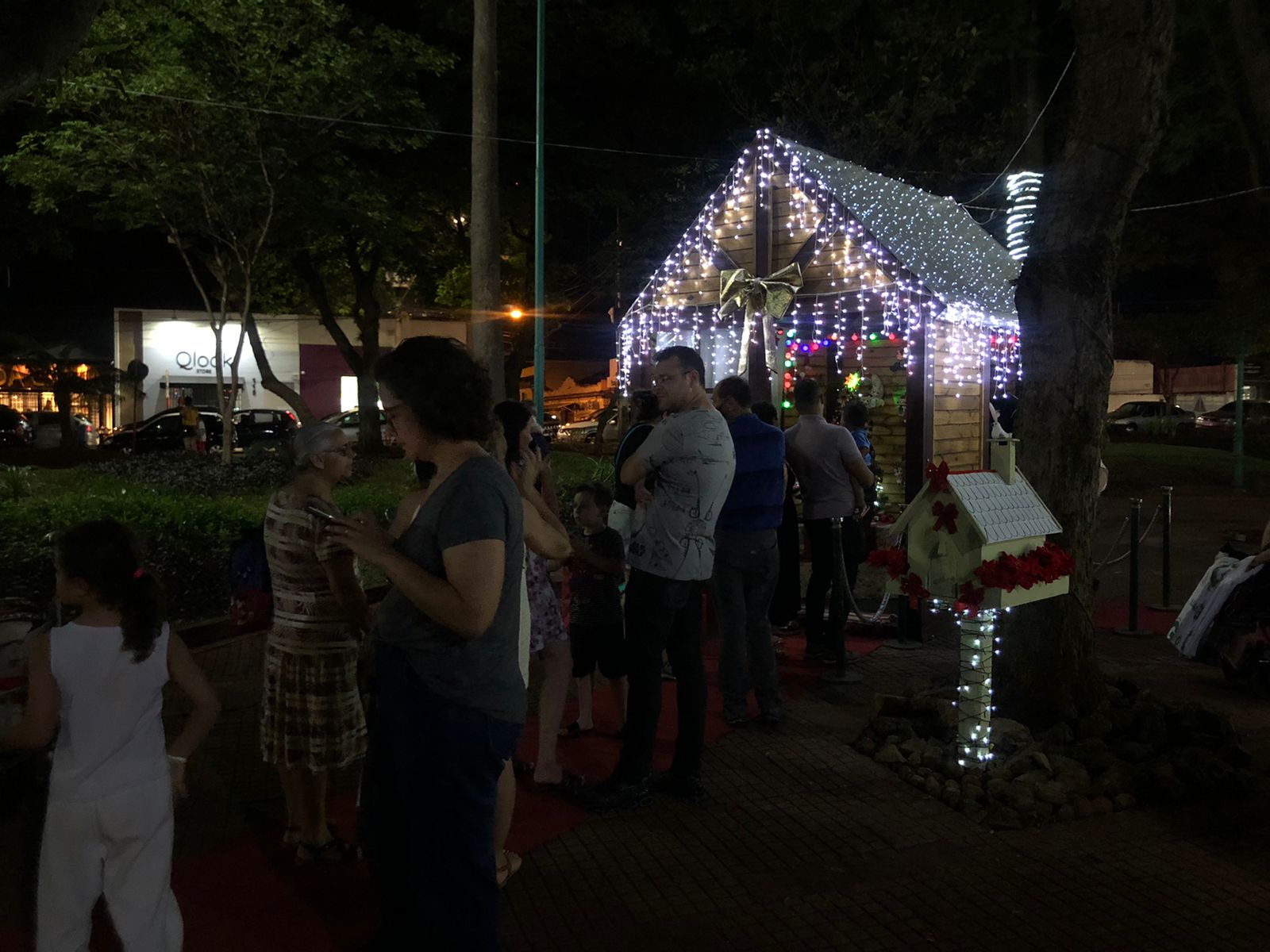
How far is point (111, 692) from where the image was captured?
113 inches

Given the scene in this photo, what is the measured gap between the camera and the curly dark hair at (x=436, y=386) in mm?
2682

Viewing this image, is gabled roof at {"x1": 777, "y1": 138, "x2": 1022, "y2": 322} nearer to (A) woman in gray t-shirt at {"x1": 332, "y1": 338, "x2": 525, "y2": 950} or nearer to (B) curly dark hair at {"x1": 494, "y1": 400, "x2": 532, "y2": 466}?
(B) curly dark hair at {"x1": 494, "y1": 400, "x2": 532, "y2": 466}

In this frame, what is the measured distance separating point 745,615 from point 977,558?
1.37 metres

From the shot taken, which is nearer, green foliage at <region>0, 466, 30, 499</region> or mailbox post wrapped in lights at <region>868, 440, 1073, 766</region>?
mailbox post wrapped in lights at <region>868, 440, 1073, 766</region>

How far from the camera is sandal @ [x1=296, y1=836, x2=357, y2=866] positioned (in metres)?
→ 4.14

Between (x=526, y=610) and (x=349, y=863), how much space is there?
4.46 ft

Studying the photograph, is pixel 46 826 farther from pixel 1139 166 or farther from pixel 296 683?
pixel 1139 166

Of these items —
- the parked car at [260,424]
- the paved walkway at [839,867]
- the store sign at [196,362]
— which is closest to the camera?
the paved walkway at [839,867]

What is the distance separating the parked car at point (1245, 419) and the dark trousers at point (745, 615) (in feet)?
115

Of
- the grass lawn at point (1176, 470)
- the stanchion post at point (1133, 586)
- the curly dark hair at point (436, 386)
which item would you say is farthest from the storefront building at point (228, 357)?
the curly dark hair at point (436, 386)

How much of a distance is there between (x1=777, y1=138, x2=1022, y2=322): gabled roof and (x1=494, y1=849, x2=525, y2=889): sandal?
850 cm

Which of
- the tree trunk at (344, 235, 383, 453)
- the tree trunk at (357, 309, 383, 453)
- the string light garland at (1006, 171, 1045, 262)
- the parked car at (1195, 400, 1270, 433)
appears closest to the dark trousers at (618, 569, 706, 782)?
the string light garland at (1006, 171, 1045, 262)

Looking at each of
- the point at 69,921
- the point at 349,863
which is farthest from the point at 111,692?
the point at 349,863

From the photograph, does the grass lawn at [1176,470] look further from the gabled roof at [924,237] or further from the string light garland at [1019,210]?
the gabled roof at [924,237]
